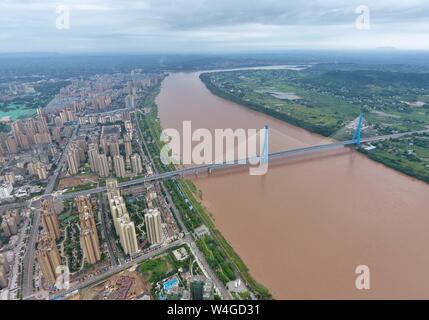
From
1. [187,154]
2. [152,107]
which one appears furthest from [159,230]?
[152,107]

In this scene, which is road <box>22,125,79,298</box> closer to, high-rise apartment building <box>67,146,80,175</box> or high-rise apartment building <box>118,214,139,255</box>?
high-rise apartment building <box>67,146,80,175</box>

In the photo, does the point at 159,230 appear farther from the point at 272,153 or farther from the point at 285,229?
the point at 272,153

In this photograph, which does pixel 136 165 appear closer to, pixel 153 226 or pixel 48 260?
pixel 153 226

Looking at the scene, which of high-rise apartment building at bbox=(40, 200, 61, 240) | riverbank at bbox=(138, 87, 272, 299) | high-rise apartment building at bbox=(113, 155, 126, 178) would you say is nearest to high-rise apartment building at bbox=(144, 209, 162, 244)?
riverbank at bbox=(138, 87, 272, 299)

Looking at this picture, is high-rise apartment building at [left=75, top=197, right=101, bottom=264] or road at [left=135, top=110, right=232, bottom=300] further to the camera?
high-rise apartment building at [left=75, top=197, right=101, bottom=264]

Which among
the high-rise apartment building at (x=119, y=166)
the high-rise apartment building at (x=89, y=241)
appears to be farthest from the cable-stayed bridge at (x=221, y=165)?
the high-rise apartment building at (x=89, y=241)

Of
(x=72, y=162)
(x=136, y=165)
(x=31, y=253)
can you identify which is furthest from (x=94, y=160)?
(x=31, y=253)
